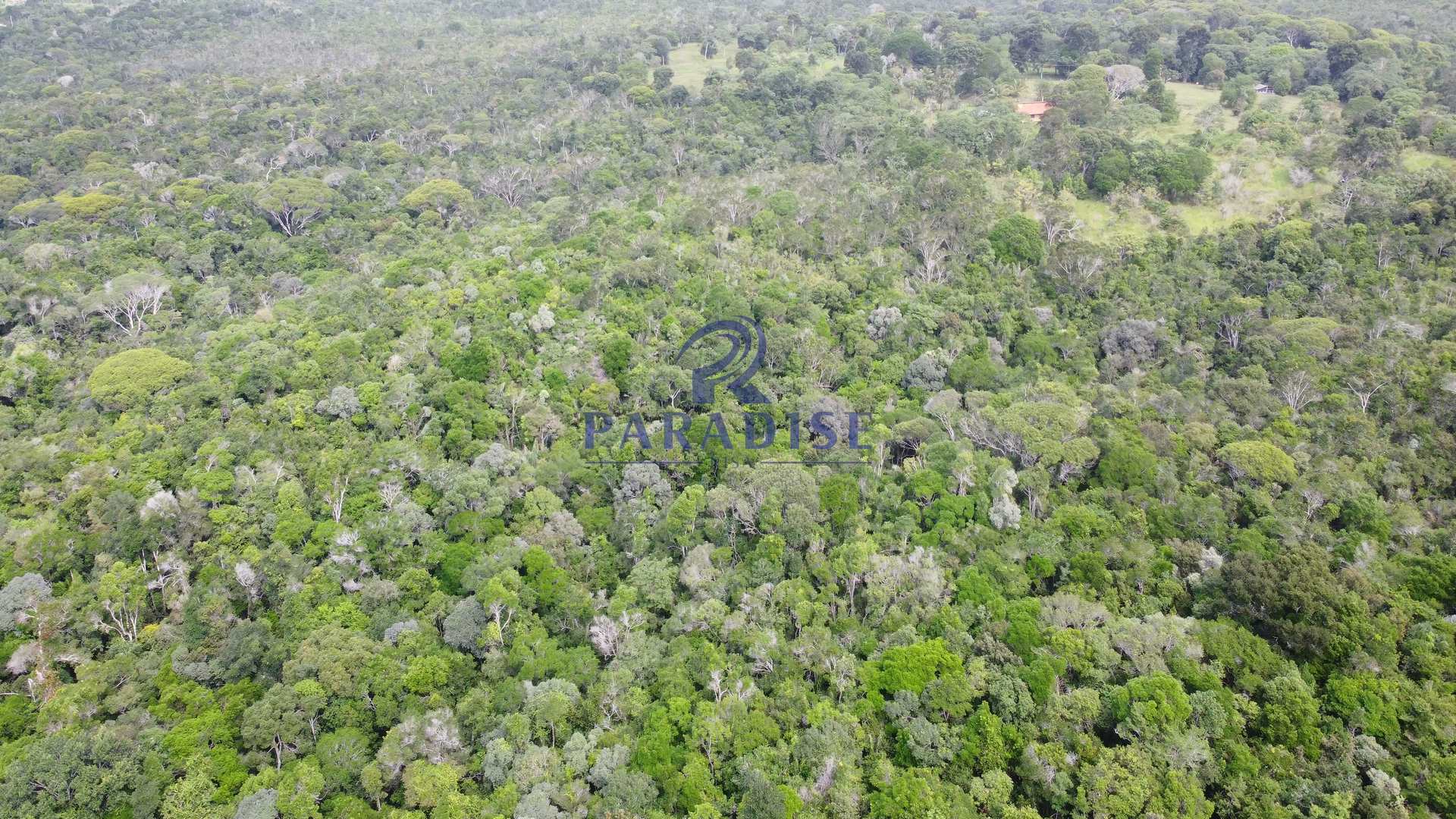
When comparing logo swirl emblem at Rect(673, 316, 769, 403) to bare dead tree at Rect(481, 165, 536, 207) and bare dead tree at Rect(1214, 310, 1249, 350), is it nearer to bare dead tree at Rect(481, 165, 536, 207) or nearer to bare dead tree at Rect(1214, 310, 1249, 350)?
bare dead tree at Rect(1214, 310, 1249, 350)

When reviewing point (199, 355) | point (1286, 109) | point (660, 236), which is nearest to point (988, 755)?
point (660, 236)

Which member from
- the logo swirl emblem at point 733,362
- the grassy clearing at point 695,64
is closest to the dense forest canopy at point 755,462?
the logo swirl emblem at point 733,362

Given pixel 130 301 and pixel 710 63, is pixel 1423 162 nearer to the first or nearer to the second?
pixel 710 63

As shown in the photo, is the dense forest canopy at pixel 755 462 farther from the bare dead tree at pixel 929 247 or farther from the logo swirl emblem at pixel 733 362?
the logo swirl emblem at pixel 733 362

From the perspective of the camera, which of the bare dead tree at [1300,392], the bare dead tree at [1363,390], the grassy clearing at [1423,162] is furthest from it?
the grassy clearing at [1423,162]

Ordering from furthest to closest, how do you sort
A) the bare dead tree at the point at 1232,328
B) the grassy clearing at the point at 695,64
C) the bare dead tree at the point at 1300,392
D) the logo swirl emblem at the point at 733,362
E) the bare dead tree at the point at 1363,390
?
the grassy clearing at the point at 695,64
the bare dead tree at the point at 1232,328
the logo swirl emblem at the point at 733,362
the bare dead tree at the point at 1300,392
the bare dead tree at the point at 1363,390

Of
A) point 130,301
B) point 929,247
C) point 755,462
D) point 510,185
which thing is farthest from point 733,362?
point 130,301
